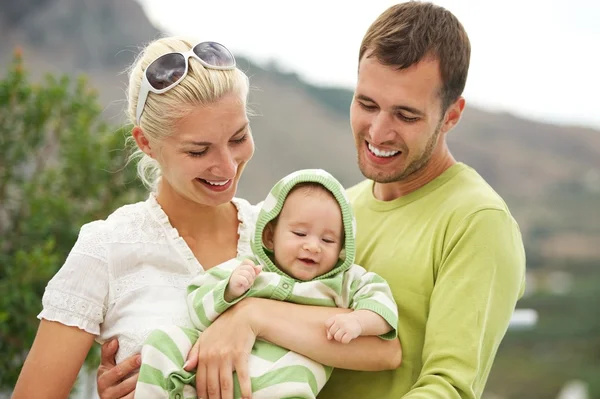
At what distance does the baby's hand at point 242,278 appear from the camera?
6.27 ft

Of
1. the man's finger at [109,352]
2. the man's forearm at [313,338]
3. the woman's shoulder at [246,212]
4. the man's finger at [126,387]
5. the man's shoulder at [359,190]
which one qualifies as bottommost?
the man's finger at [126,387]

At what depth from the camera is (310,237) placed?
2.02 m

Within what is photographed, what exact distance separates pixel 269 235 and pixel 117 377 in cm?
57

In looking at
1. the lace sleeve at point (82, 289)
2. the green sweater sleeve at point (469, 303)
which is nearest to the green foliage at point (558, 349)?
the green sweater sleeve at point (469, 303)

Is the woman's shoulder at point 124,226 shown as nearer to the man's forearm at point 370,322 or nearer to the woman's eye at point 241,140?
the woman's eye at point 241,140

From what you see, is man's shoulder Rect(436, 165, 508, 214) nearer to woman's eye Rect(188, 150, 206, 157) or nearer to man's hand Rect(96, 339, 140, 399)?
woman's eye Rect(188, 150, 206, 157)

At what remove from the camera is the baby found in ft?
6.15

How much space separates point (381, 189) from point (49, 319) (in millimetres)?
1082

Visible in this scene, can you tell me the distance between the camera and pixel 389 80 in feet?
7.00

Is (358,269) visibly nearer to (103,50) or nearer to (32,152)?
(32,152)

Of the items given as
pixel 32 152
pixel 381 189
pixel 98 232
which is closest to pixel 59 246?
pixel 32 152

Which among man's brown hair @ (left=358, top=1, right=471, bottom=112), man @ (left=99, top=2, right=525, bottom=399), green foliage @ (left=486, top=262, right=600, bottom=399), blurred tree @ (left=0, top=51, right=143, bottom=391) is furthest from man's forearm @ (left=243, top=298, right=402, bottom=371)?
green foliage @ (left=486, top=262, right=600, bottom=399)

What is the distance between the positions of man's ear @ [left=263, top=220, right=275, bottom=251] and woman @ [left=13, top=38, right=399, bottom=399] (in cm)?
15

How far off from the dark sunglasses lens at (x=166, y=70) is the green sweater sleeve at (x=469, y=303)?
884 mm
